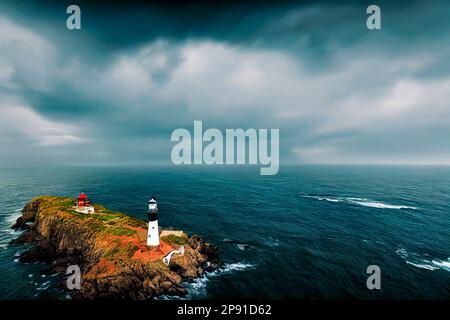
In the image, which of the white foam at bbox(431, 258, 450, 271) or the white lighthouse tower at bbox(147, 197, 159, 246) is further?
the white foam at bbox(431, 258, 450, 271)

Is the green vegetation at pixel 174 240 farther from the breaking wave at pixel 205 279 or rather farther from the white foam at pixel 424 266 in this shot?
the white foam at pixel 424 266

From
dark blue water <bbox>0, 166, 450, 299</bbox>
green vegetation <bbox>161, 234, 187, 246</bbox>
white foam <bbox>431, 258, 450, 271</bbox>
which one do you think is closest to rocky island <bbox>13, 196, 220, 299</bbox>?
green vegetation <bbox>161, 234, 187, 246</bbox>

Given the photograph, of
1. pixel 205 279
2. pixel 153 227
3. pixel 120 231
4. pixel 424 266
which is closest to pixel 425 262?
pixel 424 266

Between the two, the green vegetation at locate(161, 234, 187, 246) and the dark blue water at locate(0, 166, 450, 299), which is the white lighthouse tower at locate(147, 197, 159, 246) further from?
Result: the dark blue water at locate(0, 166, 450, 299)

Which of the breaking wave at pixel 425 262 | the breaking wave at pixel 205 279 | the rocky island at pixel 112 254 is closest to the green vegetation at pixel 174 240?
the rocky island at pixel 112 254

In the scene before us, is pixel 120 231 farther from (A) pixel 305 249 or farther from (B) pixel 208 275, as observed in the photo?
(A) pixel 305 249
